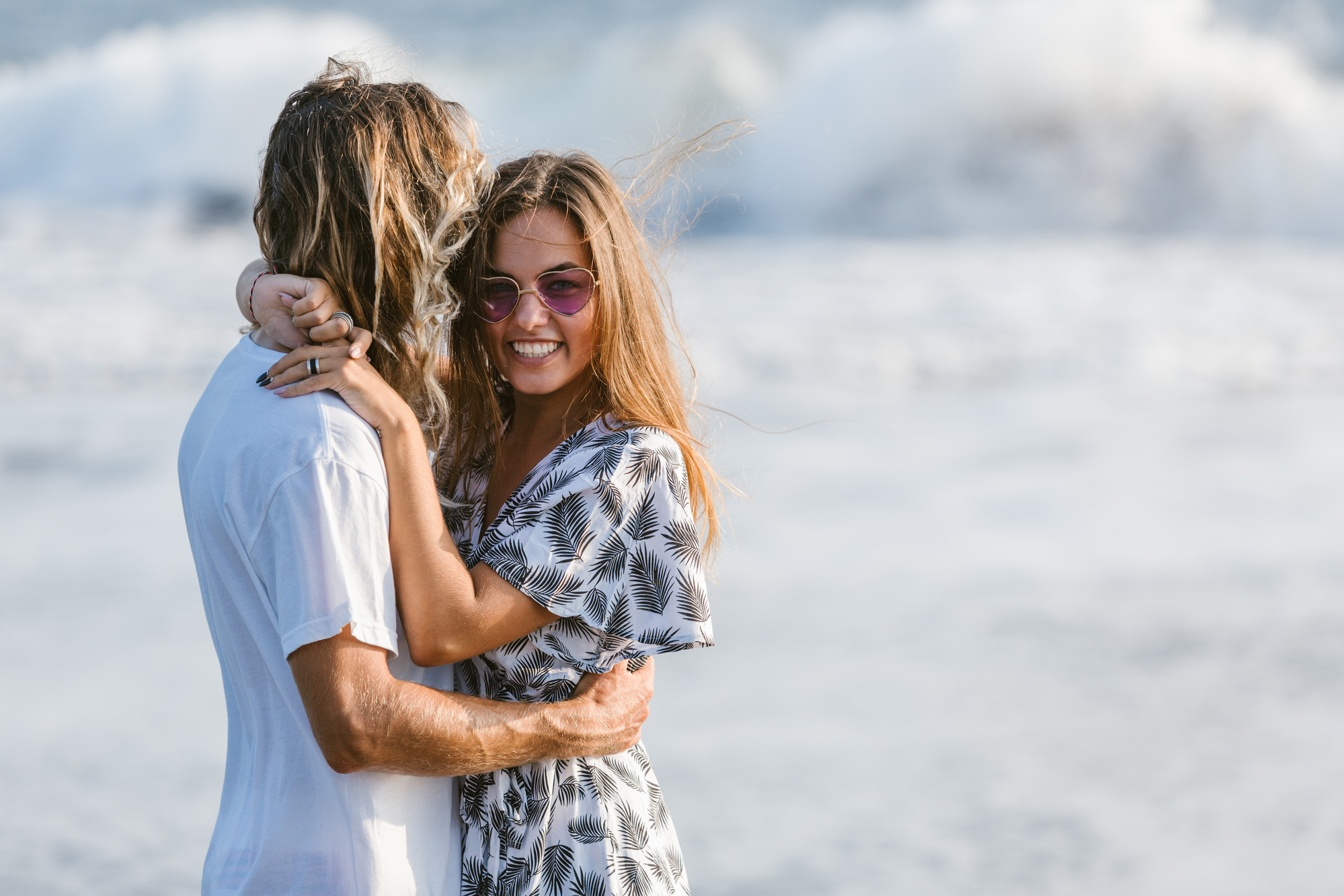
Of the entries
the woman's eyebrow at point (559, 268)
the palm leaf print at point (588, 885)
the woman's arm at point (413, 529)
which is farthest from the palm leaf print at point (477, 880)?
the woman's eyebrow at point (559, 268)

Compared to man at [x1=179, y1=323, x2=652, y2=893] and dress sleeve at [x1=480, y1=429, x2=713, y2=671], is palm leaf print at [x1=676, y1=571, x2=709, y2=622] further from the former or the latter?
man at [x1=179, y1=323, x2=652, y2=893]

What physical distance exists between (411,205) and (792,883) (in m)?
2.47

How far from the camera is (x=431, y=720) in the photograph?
1697 millimetres

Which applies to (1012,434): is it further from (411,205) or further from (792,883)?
(411,205)

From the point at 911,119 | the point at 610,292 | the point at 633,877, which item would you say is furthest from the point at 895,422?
the point at 911,119

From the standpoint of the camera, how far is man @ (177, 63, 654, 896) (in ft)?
5.22

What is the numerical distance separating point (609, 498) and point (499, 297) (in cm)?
44

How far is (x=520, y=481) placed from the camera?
212cm

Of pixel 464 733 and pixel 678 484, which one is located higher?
pixel 678 484

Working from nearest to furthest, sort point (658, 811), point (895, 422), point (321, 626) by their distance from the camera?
point (321, 626) < point (658, 811) < point (895, 422)

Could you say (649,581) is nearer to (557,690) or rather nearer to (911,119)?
(557,690)

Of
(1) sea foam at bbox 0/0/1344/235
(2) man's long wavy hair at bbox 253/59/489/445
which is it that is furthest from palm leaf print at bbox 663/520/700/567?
(1) sea foam at bbox 0/0/1344/235

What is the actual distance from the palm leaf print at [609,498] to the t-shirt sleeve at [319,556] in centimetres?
38

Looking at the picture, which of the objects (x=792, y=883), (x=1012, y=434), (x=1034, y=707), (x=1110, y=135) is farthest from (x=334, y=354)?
(x=1110, y=135)
